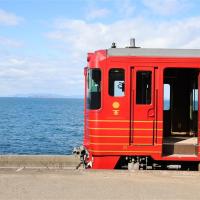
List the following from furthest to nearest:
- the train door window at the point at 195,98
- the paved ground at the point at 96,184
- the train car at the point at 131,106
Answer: the train door window at the point at 195,98
the train car at the point at 131,106
the paved ground at the point at 96,184

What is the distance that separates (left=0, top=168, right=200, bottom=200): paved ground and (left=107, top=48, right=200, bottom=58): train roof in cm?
281

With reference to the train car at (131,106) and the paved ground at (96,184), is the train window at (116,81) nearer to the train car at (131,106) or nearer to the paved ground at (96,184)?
the train car at (131,106)

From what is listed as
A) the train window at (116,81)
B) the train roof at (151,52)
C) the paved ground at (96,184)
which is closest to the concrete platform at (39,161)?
the train window at (116,81)

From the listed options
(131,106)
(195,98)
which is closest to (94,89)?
(131,106)

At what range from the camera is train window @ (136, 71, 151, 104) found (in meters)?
12.0

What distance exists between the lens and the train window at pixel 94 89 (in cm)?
1203

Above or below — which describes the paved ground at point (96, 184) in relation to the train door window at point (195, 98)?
below

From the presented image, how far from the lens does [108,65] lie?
39.1 ft

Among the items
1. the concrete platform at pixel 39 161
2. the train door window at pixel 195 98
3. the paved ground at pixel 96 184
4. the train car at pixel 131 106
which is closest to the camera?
the paved ground at pixel 96 184

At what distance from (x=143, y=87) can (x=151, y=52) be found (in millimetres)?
844

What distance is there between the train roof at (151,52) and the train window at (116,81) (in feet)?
1.40

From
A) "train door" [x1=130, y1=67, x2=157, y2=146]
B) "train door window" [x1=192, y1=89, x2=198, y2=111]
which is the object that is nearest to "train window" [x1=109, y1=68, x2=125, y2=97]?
"train door" [x1=130, y1=67, x2=157, y2=146]

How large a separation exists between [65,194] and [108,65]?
3.96m

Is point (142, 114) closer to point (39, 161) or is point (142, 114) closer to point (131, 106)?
point (131, 106)
